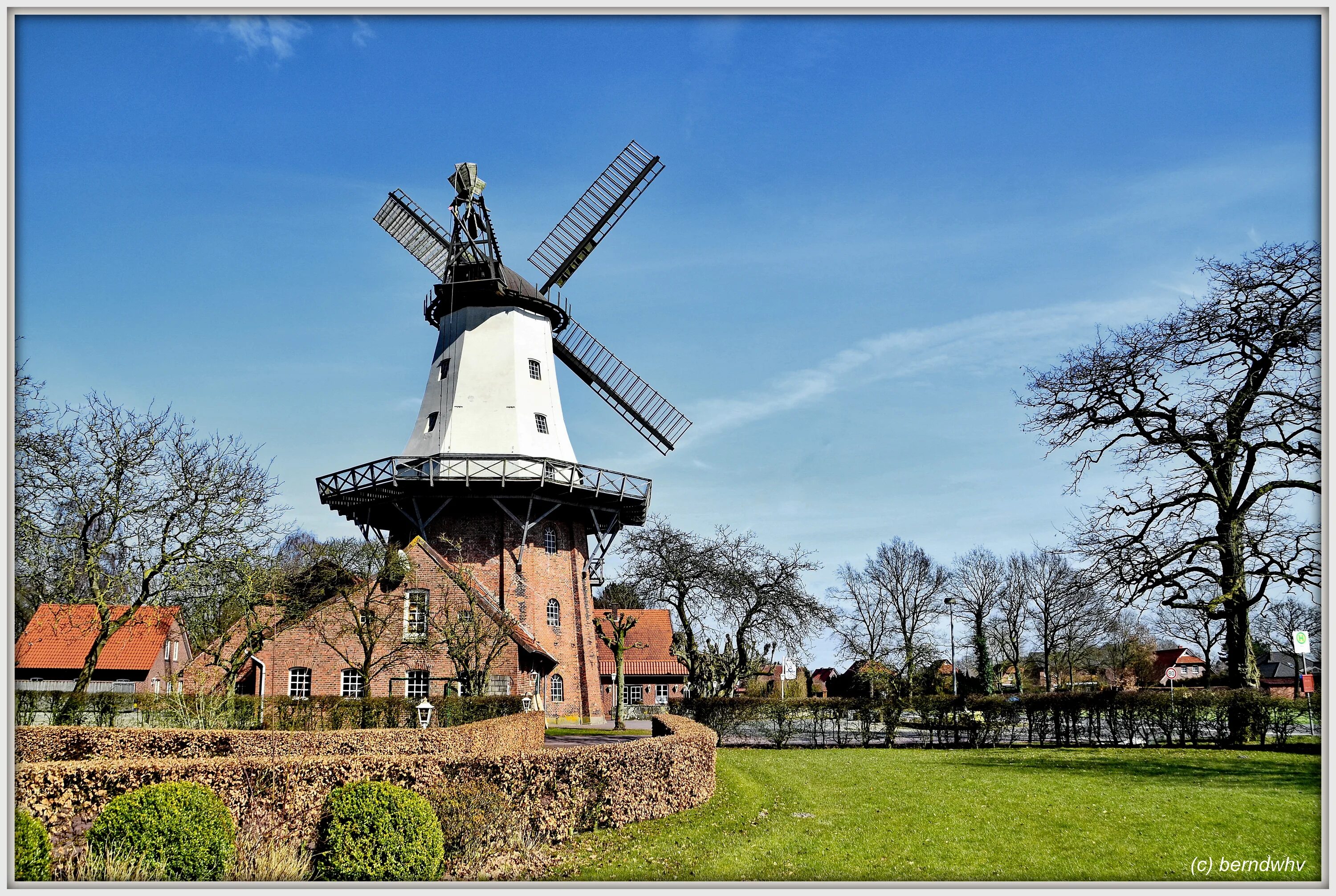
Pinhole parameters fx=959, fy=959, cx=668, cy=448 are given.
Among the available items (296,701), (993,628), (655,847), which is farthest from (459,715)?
(993,628)

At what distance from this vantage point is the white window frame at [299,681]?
90.8ft

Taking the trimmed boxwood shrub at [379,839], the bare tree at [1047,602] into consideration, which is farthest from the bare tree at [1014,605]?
the trimmed boxwood shrub at [379,839]

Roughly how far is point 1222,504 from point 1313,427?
4734 millimetres

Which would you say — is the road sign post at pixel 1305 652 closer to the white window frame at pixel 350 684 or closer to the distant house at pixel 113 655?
the white window frame at pixel 350 684

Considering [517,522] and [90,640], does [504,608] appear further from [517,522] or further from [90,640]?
[90,640]

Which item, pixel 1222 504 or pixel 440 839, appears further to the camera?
pixel 1222 504

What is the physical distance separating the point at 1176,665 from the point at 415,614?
6247 cm

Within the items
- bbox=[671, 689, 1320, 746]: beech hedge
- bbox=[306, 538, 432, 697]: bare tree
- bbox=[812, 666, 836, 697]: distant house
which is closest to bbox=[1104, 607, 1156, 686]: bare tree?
bbox=[812, 666, 836, 697]: distant house

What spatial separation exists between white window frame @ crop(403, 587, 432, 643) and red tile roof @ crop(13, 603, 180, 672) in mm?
6045

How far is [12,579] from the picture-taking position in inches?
281

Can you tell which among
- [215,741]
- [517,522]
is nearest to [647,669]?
[517,522]

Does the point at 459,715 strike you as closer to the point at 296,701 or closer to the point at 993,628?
the point at 296,701

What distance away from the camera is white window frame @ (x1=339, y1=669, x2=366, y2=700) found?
2762 cm

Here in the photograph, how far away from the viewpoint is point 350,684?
2781 cm
